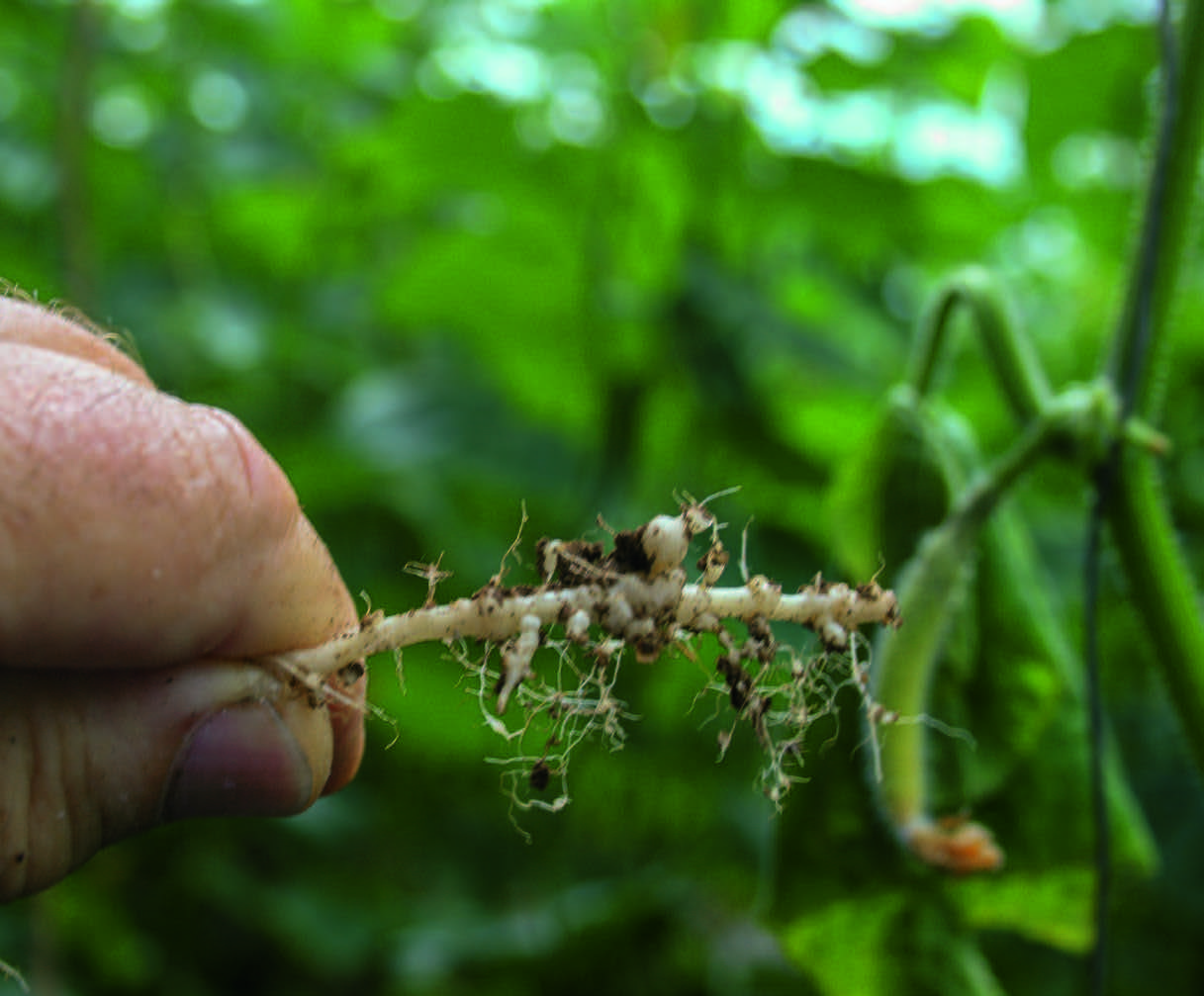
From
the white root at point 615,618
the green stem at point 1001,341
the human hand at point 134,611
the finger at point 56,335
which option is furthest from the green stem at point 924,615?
the finger at point 56,335

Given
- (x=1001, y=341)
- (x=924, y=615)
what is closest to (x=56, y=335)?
(x=924, y=615)

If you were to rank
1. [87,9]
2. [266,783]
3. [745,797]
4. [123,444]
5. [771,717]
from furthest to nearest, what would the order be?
1. [87,9]
2. [745,797]
3. [771,717]
4. [266,783]
5. [123,444]

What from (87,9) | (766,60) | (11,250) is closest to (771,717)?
(766,60)

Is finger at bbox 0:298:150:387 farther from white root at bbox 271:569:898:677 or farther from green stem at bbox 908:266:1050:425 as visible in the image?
green stem at bbox 908:266:1050:425

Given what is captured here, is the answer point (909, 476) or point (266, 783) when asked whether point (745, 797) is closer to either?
point (909, 476)

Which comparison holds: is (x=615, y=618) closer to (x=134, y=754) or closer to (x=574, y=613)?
(x=574, y=613)

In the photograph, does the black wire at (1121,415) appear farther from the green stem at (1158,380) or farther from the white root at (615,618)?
the white root at (615,618)
